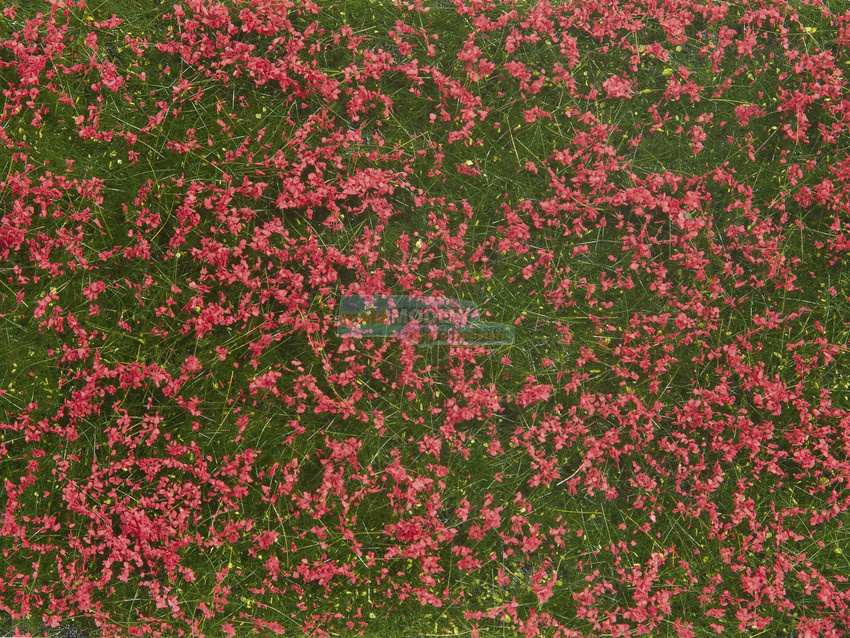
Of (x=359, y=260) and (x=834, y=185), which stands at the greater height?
(x=834, y=185)

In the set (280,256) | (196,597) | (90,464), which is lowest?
(196,597)

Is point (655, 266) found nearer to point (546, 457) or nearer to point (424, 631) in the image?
point (546, 457)

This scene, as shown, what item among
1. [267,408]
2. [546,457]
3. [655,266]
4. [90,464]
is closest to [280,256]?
[267,408]

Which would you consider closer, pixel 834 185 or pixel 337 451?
pixel 337 451

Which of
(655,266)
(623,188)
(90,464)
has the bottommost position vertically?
(90,464)

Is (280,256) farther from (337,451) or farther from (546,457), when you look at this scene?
(546,457)

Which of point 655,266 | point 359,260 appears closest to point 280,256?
point 359,260
